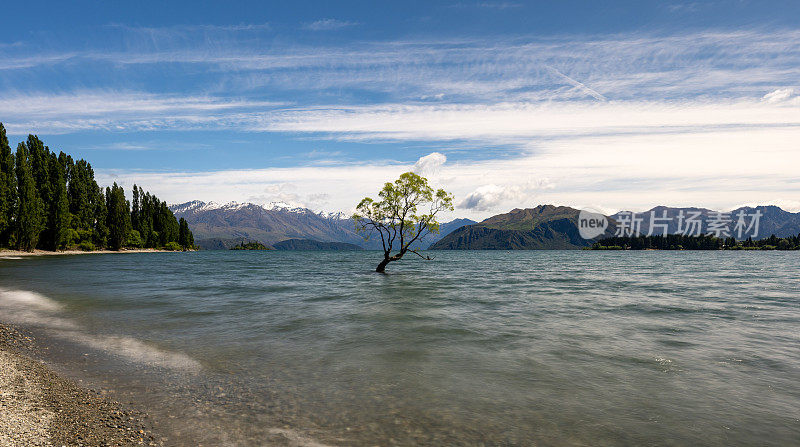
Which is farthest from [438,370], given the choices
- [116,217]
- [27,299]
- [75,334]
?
[116,217]

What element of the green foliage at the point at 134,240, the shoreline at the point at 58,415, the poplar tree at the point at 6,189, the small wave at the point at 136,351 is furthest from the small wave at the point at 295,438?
the green foliage at the point at 134,240

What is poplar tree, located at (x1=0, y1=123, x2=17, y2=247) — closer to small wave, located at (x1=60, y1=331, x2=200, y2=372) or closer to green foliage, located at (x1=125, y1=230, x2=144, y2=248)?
green foliage, located at (x1=125, y1=230, x2=144, y2=248)

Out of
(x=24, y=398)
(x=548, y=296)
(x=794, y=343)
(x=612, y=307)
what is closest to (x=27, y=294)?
(x=24, y=398)

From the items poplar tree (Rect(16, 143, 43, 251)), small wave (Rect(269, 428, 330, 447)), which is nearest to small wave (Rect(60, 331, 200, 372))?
small wave (Rect(269, 428, 330, 447))

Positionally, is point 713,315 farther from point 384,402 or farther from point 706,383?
point 384,402

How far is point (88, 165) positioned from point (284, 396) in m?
184

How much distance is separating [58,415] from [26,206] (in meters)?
134

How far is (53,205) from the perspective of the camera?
12100 centimetres

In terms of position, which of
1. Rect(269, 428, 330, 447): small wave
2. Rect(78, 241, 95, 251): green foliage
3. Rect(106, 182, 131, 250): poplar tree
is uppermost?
Rect(106, 182, 131, 250): poplar tree

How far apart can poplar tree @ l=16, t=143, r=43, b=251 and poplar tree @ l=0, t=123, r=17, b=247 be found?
157 centimetres

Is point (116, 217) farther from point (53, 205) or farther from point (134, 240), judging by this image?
point (53, 205)

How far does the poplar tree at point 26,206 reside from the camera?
348 feet

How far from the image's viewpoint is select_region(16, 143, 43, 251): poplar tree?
106 meters

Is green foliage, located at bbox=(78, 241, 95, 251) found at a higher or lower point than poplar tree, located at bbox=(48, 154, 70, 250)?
lower
